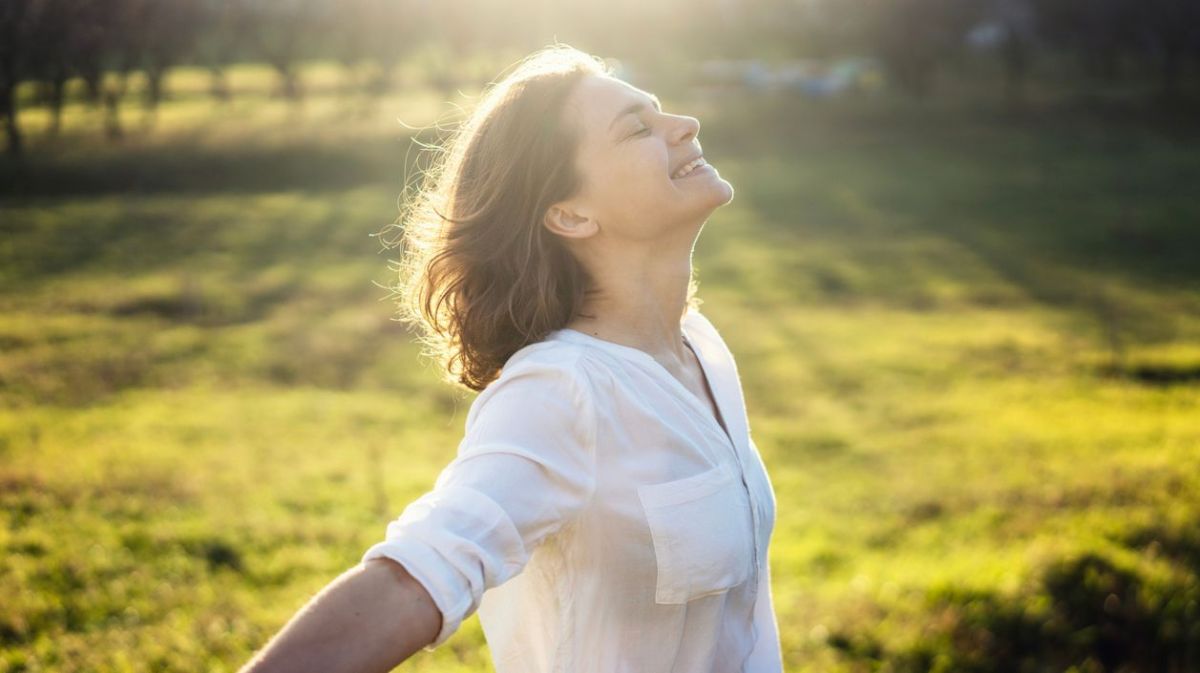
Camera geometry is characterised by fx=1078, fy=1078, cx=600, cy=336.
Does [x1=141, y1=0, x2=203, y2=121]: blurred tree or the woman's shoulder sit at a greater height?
the woman's shoulder

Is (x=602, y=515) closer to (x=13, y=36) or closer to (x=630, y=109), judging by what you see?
(x=630, y=109)

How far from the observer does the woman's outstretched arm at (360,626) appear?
1518 millimetres

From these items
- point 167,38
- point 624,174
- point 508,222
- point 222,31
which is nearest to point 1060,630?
point 624,174

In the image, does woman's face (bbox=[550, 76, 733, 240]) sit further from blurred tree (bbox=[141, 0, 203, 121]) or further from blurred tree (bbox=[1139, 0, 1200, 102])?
blurred tree (bbox=[1139, 0, 1200, 102])

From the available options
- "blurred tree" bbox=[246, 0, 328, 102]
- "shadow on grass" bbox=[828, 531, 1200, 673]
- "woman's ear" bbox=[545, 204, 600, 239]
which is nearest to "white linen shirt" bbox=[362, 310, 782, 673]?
"woman's ear" bbox=[545, 204, 600, 239]

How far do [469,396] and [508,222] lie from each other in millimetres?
9626

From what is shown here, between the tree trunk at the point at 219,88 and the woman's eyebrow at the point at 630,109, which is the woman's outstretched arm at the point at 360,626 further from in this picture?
the tree trunk at the point at 219,88

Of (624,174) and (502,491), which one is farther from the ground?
(624,174)

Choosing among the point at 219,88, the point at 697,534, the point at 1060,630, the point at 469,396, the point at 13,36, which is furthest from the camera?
the point at 219,88

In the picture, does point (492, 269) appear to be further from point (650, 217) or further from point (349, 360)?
point (349, 360)

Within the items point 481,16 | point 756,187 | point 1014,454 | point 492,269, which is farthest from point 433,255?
point 481,16

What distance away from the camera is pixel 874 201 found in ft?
97.7

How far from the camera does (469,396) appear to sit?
465 inches

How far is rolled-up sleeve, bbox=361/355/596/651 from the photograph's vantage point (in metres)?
1.63
